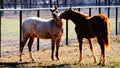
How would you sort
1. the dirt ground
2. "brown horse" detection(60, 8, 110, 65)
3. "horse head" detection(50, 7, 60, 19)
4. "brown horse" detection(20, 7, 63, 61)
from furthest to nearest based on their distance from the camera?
"brown horse" detection(20, 7, 63, 61) < "horse head" detection(50, 7, 60, 19) < the dirt ground < "brown horse" detection(60, 8, 110, 65)

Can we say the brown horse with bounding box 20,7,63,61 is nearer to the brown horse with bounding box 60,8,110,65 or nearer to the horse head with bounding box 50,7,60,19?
→ the horse head with bounding box 50,7,60,19

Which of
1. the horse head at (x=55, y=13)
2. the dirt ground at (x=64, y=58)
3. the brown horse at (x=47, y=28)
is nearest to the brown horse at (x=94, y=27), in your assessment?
the horse head at (x=55, y=13)

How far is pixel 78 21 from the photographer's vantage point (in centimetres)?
1094

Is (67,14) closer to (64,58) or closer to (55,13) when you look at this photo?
(55,13)

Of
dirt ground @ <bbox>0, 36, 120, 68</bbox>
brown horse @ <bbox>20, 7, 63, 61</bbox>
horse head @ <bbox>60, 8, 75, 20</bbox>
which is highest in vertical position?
horse head @ <bbox>60, 8, 75, 20</bbox>

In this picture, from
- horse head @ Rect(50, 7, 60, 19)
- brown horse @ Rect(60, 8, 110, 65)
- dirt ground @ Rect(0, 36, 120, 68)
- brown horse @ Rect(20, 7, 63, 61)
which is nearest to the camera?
brown horse @ Rect(60, 8, 110, 65)

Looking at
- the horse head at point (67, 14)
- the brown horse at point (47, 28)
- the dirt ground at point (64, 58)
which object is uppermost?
the horse head at point (67, 14)

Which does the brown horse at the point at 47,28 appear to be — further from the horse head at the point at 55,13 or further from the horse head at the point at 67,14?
the horse head at the point at 67,14

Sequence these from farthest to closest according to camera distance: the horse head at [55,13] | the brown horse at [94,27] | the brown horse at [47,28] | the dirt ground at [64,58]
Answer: the brown horse at [47,28] < the horse head at [55,13] < the dirt ground at [64,58] < the brown horse at [94,27]

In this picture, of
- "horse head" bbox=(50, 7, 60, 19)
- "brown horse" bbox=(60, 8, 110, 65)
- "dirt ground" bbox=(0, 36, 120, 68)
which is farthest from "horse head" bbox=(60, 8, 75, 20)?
"dirt ground" bbox=(0, 36, 120, 68)

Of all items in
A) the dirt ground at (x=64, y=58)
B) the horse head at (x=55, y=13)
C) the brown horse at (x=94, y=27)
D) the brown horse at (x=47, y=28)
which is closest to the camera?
the brown horse at (x=94, y=27)

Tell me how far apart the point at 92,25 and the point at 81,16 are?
557 mm

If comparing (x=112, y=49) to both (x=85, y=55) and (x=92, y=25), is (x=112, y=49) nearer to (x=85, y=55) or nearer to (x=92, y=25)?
(x=85, y=55)

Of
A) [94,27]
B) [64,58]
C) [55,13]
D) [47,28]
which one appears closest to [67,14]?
[55,13]
